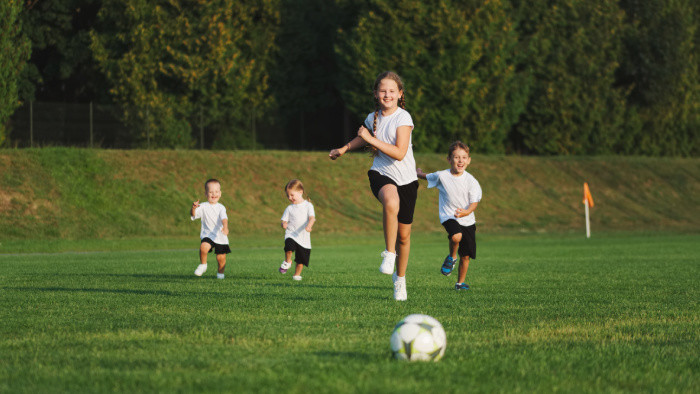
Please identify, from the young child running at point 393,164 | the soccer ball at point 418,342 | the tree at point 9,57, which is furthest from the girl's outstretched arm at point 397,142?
the tree at point 9,57

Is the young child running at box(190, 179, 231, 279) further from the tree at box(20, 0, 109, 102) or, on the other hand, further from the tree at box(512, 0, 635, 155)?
the tree at box(512, 0, 635, 155)

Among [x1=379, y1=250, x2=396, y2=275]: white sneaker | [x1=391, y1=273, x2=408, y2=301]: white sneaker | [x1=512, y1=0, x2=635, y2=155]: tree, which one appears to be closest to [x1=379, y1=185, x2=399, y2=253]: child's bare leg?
[x1=379, y1=250, x2=396, y2=275]: white sneaker

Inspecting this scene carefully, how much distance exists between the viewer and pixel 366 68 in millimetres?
43875

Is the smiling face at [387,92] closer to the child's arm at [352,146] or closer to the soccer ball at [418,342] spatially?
the child's arm at [352,146]

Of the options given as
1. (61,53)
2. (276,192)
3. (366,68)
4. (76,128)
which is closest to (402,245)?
(276,192)

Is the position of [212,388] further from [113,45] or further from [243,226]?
[113,45]

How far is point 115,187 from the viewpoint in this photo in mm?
33844

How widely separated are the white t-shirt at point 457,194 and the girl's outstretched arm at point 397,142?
2.67m

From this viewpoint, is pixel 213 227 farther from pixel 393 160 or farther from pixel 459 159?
pixel 393 160

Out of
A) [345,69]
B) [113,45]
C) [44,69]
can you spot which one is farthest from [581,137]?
[44,69]

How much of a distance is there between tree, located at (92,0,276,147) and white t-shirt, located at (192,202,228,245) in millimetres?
26723

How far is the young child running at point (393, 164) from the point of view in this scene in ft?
30.2

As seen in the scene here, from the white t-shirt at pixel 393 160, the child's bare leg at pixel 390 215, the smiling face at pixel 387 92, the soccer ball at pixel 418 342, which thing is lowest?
the soccer ball at pixel 418 342

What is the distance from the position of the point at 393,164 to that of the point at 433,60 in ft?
119
